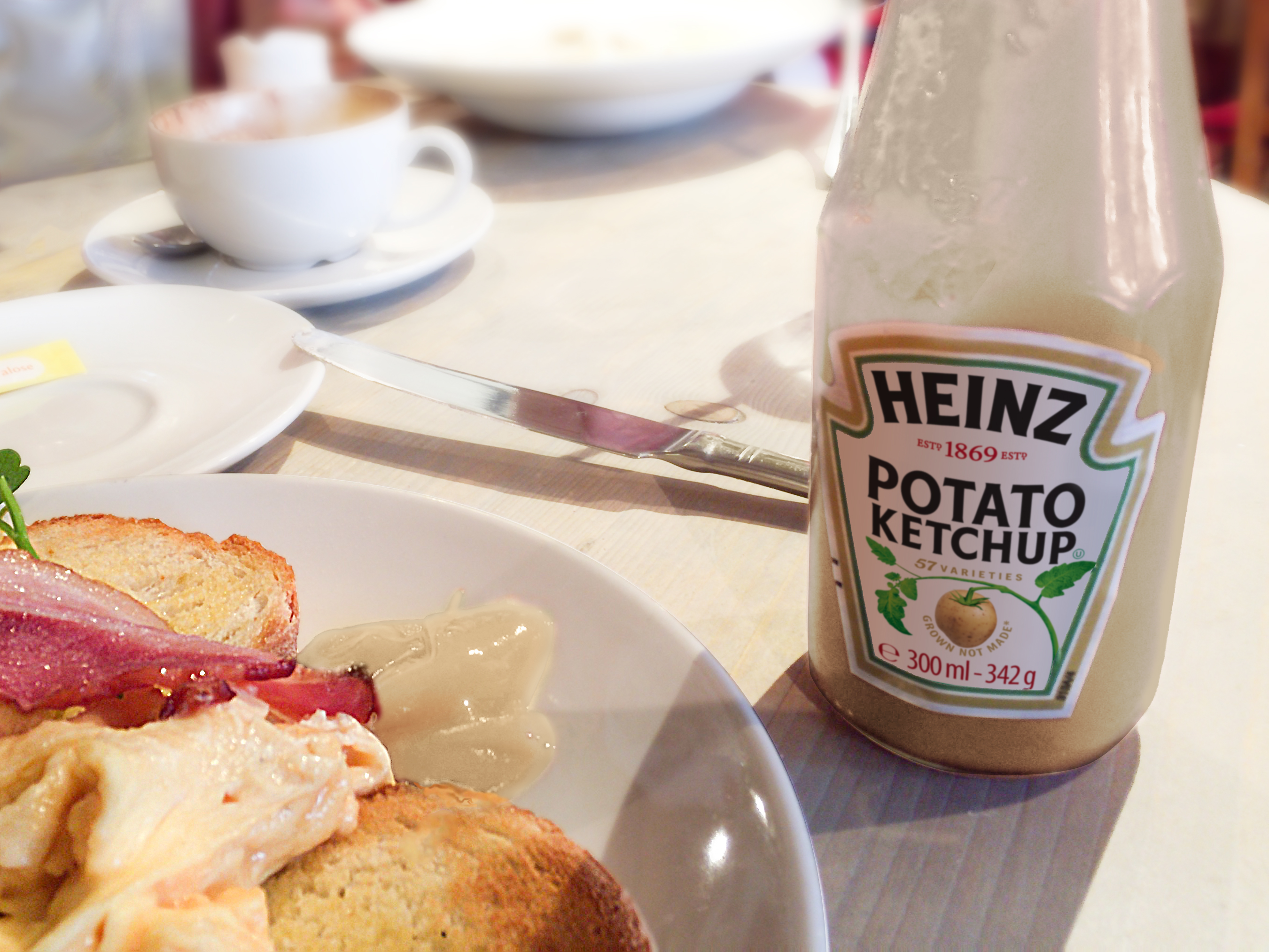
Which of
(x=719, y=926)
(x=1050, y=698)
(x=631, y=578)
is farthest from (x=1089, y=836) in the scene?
(x=631, y=578)

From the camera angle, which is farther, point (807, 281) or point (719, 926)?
point (807, 281)

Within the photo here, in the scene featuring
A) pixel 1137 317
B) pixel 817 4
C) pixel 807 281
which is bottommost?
pixel 807 281

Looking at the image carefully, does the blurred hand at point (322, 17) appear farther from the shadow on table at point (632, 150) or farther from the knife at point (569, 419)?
the knife at point (569, 419)

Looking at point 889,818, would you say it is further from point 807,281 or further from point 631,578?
point 807,281

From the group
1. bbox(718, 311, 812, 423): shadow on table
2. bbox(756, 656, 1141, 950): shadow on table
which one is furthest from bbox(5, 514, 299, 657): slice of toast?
bbox(718, 311, 812, 423): shadow on table

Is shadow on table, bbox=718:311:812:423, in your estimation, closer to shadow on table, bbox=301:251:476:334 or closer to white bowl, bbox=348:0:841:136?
shadow on table, bbox=301:251:476:334

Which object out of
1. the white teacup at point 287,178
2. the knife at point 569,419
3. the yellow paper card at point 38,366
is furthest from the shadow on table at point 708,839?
the white teacup at point 287,178
